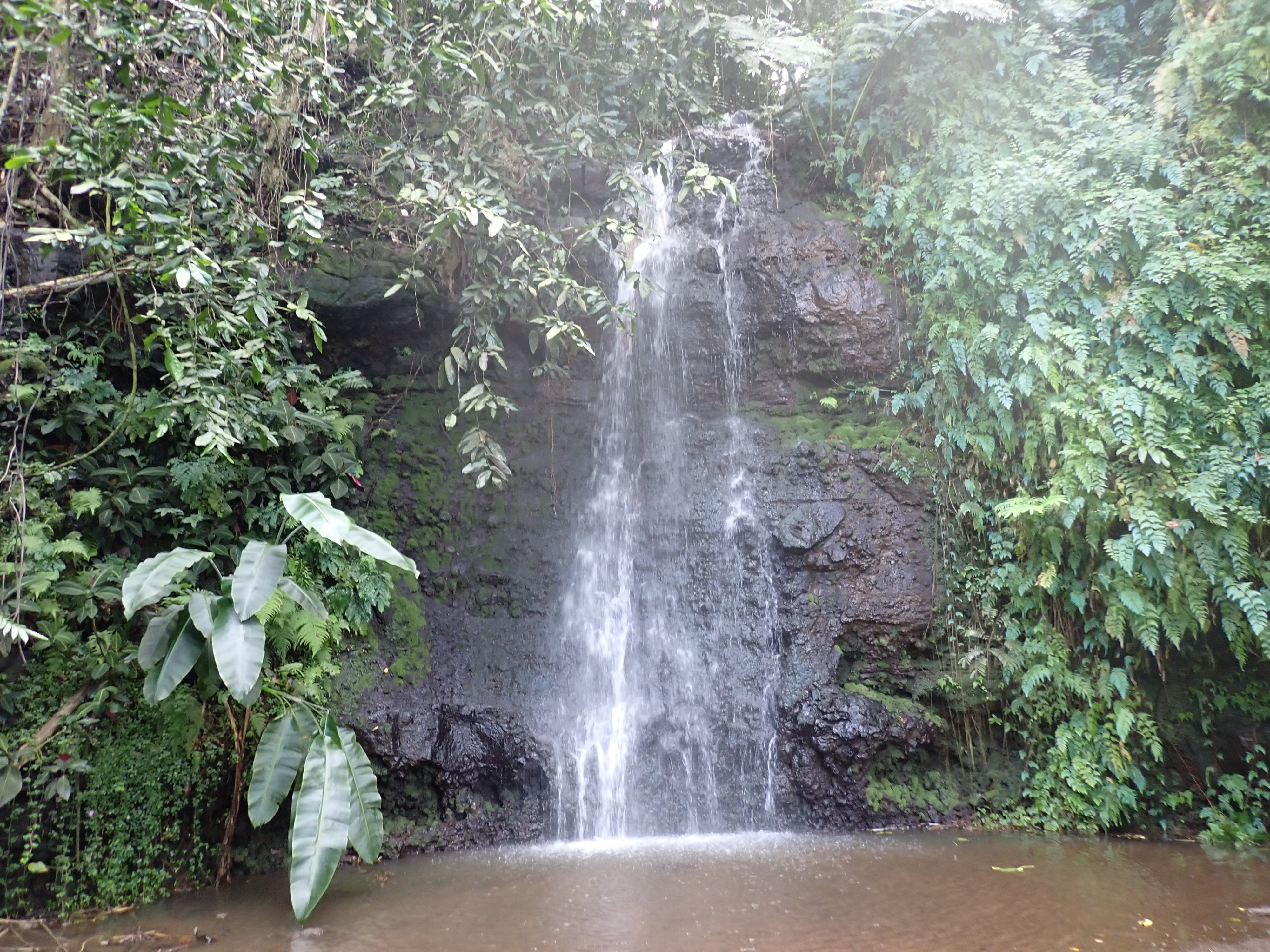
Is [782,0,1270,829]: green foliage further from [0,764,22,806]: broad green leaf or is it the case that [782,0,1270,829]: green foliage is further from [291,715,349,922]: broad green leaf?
[0,764,22,806]: broad green leaf

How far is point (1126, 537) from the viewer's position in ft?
20.1

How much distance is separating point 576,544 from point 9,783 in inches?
182

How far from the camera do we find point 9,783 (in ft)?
14.4

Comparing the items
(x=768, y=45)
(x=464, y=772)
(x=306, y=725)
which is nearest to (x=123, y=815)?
(x=306, y=725)

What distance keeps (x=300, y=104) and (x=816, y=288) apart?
518 cm

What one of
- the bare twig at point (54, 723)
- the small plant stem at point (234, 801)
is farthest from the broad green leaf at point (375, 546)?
the bare twig at point (54, 723)

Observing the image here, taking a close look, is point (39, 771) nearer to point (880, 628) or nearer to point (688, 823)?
point (688, 823)

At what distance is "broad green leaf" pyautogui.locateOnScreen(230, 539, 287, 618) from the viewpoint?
4.14m

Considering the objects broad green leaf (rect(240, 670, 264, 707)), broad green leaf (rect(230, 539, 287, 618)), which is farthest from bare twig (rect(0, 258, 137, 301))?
broad green leaf (rect(240, 670, 264, 707))

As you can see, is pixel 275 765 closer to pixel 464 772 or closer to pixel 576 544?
pixel 464 772

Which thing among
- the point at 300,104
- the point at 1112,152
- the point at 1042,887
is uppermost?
the point at 300,104

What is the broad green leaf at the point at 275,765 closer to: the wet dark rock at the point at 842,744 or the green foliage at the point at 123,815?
the green foliage at the point at 123,815

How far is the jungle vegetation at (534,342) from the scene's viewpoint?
489 centimetres

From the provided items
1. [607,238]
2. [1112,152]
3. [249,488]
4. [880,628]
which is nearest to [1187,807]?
[880,628]
